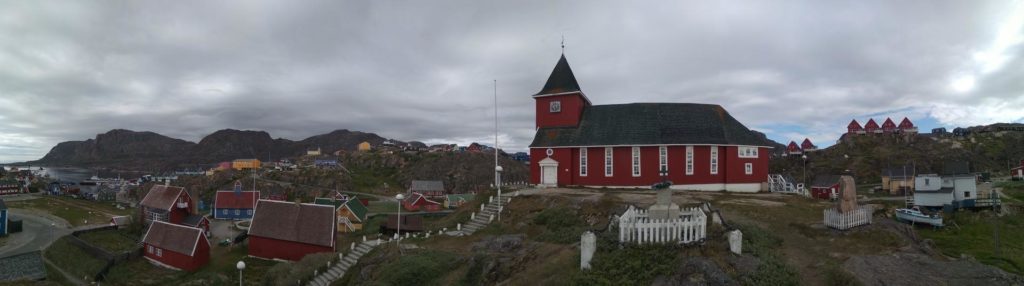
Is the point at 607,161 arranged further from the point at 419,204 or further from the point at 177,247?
the point at 419,204

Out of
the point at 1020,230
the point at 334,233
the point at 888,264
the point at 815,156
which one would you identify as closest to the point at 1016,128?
the point at 815,156

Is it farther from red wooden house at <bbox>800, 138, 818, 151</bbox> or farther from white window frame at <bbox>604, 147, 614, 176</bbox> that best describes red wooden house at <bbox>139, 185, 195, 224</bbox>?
red wooden house at <bbox>800, 138, 818, 151</bbox>

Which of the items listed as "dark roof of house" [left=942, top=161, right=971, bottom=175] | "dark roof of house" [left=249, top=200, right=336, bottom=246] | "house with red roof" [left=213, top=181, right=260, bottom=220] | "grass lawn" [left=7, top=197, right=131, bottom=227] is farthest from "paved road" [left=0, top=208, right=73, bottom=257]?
"dark roof of house" [left=942, top=161, right=971, bottom=175]

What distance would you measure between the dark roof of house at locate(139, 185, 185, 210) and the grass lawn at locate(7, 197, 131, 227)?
12.6 metres

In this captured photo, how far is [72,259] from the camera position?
40344 millimetres

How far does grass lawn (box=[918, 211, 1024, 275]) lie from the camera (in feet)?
59.6

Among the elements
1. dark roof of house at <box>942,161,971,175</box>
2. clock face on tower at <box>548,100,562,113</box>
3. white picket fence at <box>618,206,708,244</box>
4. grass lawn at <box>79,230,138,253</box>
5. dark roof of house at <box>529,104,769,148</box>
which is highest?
clock face on tower at <box>548,100,562,113</box>

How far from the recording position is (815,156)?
84688 mm

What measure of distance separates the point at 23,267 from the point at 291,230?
23604mm

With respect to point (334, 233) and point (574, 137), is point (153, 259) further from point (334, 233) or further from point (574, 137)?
point (574, 137)

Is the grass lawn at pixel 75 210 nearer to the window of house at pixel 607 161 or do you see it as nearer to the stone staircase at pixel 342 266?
the stone staircase at pixel 342 266

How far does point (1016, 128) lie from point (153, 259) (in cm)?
13937

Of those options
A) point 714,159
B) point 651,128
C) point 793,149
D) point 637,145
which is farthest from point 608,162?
point 793,149

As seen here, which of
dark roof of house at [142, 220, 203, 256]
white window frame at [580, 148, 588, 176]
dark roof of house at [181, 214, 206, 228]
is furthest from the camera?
dark roof of house at [181, 214, 206, 228]
